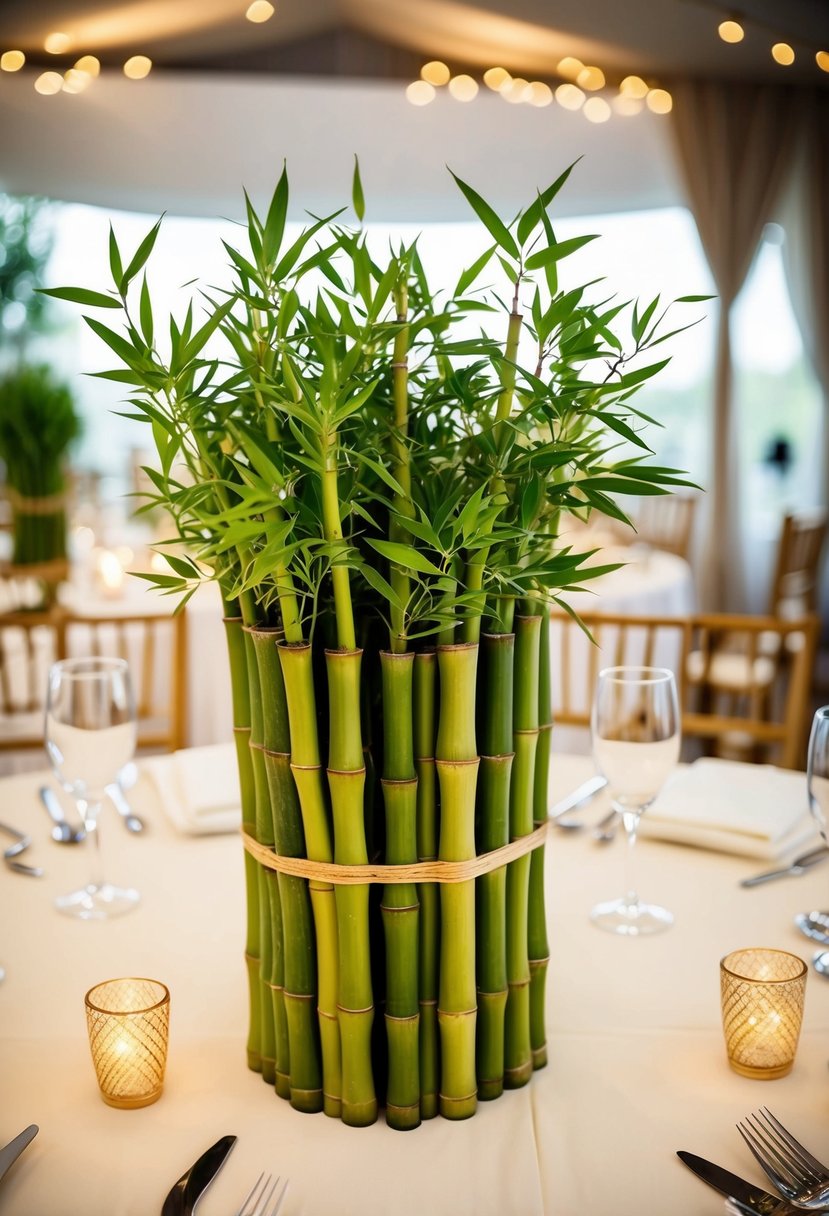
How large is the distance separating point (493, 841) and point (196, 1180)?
0.28 meters

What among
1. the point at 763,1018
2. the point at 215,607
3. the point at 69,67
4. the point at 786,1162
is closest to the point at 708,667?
the point at 215,607

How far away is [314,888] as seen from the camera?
76 centimetres

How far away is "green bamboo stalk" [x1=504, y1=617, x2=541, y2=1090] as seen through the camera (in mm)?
804

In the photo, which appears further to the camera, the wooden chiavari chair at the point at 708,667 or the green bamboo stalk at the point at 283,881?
the wooden chiavari chair at the point at 708,667

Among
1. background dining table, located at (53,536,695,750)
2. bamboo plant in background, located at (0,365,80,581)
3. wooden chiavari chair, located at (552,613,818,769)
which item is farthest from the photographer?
bamboo plant in background, located at (0,365,80,581)

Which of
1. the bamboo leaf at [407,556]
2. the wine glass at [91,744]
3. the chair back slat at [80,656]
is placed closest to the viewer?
the bamboo leaf at [407,556]

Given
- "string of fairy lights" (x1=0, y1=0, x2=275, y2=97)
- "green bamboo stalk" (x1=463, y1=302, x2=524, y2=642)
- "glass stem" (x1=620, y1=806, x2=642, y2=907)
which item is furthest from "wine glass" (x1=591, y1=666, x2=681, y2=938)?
"string of fairy lights" (x1=0, y1=0, x2=275, y2=97)

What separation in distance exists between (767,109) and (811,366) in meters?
1.35

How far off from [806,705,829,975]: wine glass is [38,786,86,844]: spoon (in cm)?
80

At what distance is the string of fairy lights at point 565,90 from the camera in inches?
226

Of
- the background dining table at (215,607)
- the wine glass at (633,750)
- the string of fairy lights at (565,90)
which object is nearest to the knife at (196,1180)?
the wine glass at (633,750)

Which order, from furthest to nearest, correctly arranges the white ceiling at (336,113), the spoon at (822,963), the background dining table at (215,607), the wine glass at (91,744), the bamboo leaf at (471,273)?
the white ceiling at (336,113)
the background dining table at (215,607)
the wine glass at (91,744)
the spoon at (822,963)
the bamboo leaf at (471,273)

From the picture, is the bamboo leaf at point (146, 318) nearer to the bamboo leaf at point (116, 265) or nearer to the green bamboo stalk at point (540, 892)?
the bamboo leaf at point (116, 265)

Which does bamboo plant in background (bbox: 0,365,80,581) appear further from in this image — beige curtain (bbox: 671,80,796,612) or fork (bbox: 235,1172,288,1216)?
beige curtain (bbox: 671,80,796,612)
